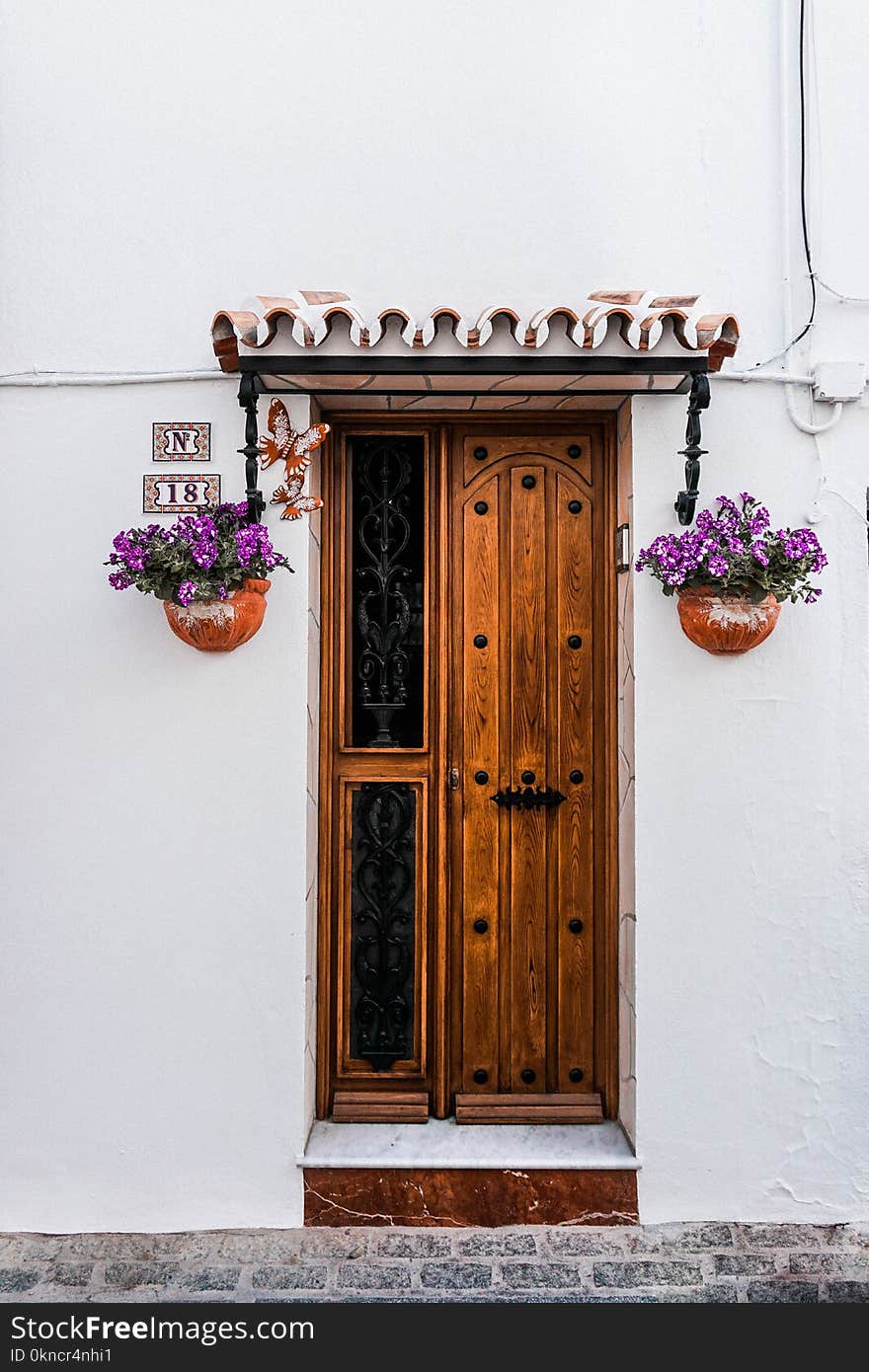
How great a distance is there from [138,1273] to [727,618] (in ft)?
9.49

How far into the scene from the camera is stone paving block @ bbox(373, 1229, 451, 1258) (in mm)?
3215

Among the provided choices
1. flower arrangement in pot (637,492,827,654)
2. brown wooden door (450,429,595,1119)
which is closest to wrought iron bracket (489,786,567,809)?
brown wooden door (450,429,595,1119)

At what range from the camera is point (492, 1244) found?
128 inches

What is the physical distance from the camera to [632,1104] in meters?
3.34

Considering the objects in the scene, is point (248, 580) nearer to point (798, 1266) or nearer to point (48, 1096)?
point (48, 1096)

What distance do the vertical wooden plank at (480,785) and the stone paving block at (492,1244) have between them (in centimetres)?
49

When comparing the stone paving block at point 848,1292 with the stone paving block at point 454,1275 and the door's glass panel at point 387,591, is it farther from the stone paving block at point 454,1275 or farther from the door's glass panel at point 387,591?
the door's glass panel at point 387,591

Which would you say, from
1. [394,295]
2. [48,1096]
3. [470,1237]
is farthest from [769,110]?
[48,1096]

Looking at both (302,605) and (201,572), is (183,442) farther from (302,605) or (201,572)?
(302,605)

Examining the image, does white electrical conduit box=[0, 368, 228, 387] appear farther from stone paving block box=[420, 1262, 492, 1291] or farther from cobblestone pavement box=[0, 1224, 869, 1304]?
stone paving block box=[420, 1262, 492, 1291]

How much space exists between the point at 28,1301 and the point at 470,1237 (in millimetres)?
1424

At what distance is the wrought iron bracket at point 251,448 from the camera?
312 cm

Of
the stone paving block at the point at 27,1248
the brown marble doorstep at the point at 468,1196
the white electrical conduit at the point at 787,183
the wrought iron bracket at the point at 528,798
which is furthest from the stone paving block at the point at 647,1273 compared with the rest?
the white electrical conduit at the point at 787,183

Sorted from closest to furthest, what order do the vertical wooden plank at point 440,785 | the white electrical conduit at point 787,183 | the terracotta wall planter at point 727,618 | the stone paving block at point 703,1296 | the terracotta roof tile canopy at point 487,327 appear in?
the terracotta roof tile canopy at point 487,327 < the stone paving block at point 703,1296 < the terracotta wall planter at point 727,618 < the white electrical conduit at point 787,183 < the vertical wooden plank at point 440,785
